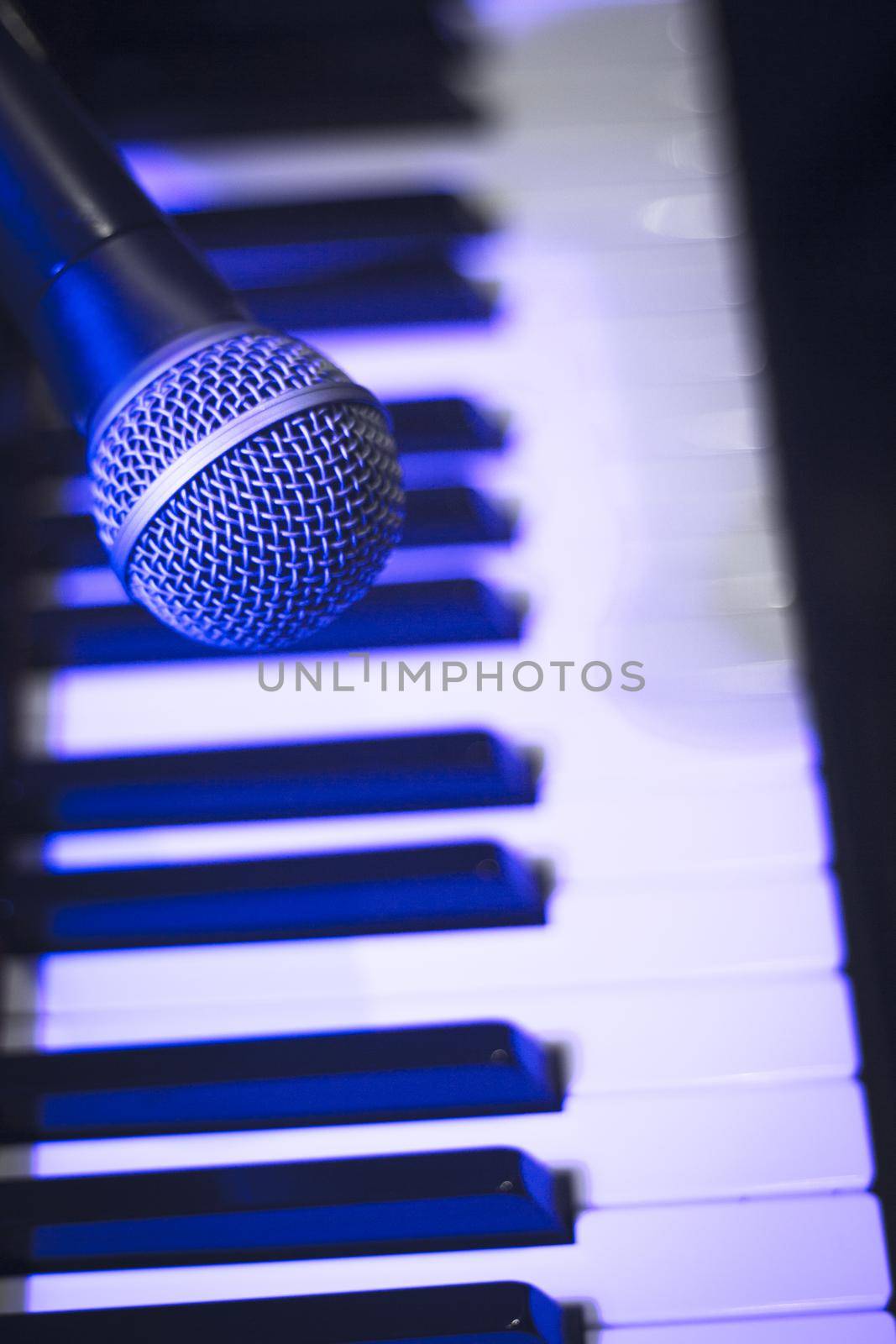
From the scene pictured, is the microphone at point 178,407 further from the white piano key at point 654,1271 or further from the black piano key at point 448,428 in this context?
the white piano key at point 654,1271

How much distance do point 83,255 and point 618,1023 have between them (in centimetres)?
→ 63

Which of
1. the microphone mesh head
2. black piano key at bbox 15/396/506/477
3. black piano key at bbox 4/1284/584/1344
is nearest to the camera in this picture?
the microphone mesh head

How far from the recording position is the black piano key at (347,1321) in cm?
79

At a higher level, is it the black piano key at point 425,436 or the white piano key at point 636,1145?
the black piano key at point 425,436

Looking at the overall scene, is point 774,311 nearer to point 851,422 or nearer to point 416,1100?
point 851,422

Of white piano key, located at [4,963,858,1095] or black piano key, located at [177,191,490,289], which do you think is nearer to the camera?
white piano key, located at [4,963,858,1095]

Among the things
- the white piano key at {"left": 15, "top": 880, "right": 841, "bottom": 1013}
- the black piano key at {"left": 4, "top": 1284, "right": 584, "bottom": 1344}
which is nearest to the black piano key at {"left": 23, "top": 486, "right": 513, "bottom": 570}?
the white piano key at {"left": 15, "top": 880, "right": 841, "bottom": 1013}

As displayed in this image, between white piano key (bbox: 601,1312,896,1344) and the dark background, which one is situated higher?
the dark background

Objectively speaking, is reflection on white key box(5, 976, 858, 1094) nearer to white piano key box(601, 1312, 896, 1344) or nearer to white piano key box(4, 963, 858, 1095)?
white piano key box(4, 963, 858, 1095)

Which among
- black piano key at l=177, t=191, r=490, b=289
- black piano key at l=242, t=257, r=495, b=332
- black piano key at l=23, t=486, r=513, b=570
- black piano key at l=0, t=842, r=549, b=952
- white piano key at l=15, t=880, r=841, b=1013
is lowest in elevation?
white piano key at l=15, t=880, r=841, b=1013

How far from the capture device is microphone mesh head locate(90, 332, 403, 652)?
655 millimetres

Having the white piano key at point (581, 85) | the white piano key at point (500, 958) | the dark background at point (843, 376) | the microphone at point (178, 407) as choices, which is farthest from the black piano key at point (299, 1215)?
the white piano key at point (581, 85)

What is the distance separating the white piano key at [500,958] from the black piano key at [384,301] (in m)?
0.52

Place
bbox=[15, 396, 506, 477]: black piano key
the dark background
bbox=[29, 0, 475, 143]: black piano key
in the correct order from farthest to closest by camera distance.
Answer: bbox=[29, 0, 475, 143]: black piano key < bbox=[15, 396, 506, 477]: black piano key < the dark background
